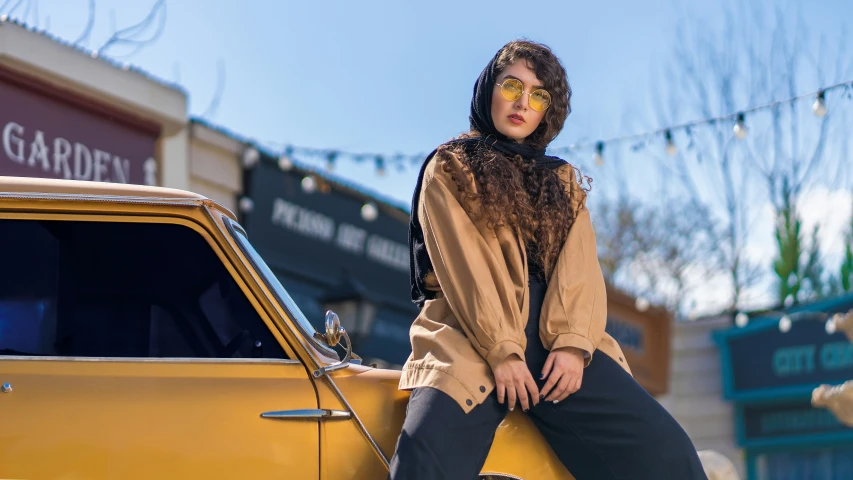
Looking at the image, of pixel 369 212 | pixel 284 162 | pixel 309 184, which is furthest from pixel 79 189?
pixel 369 212

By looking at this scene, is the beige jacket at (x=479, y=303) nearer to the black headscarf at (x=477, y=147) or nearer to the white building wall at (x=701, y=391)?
the black headscarf at (x=477, y=147)

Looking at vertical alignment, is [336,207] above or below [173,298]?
above

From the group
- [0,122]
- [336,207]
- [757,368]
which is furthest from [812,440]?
[0,122]

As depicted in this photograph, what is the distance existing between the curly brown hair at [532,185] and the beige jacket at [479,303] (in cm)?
4

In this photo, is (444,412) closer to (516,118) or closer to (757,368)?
(516,118)

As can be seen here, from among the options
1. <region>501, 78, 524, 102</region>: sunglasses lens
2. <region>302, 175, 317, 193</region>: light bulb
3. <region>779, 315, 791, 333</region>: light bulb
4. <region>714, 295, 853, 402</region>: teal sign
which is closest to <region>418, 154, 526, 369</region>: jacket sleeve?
<region>501, 78, 524, 102</region>: sunglasses lens

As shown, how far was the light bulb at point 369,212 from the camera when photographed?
1257 cm

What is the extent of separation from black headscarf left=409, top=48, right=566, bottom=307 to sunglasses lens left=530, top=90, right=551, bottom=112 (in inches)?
4.4

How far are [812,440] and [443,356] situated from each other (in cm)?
1453

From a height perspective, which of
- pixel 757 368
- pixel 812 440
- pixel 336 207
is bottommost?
pixel 812 440

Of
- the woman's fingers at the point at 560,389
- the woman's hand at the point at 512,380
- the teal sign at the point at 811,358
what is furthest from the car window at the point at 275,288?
the teal sign at the point at 811,358

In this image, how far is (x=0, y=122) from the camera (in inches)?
320

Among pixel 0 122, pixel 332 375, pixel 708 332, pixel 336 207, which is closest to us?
pixel 332 375

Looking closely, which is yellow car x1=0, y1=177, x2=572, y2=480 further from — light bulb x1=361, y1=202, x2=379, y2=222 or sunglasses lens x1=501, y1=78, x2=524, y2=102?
light bulb x1=361, y1=202, x2=379, y2=222
